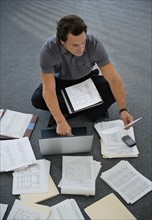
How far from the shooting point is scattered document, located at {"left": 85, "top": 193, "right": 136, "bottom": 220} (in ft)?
4.83

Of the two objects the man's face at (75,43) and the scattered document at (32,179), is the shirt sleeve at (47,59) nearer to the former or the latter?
the man's face at (75,43)

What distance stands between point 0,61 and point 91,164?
1.43 meters

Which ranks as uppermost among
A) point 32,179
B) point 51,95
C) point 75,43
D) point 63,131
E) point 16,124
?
point 75,43

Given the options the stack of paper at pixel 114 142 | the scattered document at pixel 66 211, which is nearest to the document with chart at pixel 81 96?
the stack of paper at pixel 114 142

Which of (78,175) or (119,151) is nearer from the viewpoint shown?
(78,175)

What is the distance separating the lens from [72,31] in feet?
4.39

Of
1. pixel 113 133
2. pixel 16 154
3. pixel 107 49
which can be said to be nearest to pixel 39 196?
pixel 16 154

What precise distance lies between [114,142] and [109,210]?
19.1 inches

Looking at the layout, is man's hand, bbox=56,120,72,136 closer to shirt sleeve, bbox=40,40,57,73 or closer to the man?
the man

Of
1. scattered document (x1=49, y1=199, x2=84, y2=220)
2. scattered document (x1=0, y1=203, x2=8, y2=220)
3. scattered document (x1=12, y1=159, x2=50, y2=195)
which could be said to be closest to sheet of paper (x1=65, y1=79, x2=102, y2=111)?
scattered document (x1=12, y1=159, x2=50, y2=195)

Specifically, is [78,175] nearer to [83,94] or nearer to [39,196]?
[39,196]

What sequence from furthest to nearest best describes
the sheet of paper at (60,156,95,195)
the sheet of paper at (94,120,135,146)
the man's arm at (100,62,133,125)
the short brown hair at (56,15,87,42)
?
the sheet of paper at (94,120,135,146)
the man's arm at (100,62,133,125)
the sheet of paper at (60,156,95,195)
the short brown hair at (56,15,87,42)

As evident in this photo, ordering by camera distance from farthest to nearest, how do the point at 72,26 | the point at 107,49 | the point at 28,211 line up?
the point at 107,49, the point at 28,211, the point at 72,26

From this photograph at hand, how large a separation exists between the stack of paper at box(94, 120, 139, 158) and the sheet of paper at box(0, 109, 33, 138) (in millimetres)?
542
